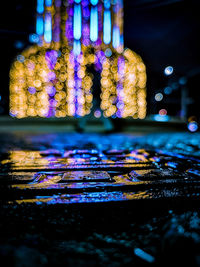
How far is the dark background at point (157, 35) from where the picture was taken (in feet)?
6.47

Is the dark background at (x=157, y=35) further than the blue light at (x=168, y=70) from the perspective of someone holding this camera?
No

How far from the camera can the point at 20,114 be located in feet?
20.9

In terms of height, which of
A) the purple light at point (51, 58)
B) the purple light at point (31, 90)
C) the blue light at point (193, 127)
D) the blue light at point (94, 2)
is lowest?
the blue light at point (193, 127)

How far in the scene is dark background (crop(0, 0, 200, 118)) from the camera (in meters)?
1.97

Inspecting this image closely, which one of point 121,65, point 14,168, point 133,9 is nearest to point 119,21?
point 133,9

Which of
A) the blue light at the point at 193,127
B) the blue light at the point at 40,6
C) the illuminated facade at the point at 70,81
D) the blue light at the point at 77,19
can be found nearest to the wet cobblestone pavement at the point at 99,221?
the blue light at the point at 40,6

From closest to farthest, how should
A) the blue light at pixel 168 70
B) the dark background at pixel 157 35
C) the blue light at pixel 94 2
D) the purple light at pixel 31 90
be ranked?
the dark background at pixel 157 35, the blue light at pixel 94 2, the blue light at pixel 168 70, the purple light at pixel 31 90

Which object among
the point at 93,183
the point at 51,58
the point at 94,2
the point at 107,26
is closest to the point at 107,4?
the point at 94,2

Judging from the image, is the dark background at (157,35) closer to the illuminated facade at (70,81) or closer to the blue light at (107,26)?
the blue light at (107,26)

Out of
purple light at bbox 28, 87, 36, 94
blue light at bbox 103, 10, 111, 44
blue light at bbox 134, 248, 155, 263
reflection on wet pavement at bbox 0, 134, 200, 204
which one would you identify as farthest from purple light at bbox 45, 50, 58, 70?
blue light at bbox 134, 248, 155, 263

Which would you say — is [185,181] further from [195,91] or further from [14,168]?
[195,91]

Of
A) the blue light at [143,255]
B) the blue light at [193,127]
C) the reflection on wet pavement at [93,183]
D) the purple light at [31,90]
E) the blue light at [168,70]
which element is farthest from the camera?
the purple light at [31,90]

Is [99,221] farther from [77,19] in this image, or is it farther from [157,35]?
[157,35]

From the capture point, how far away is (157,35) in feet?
11.9
